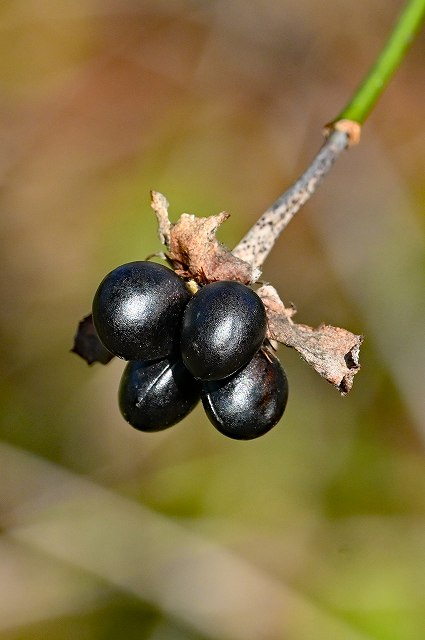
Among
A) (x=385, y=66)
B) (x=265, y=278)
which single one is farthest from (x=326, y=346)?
(x=265, y=278)

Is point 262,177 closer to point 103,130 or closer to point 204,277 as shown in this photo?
point 103,130

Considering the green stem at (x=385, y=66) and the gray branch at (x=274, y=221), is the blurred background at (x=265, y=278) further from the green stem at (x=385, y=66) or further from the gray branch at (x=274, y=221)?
the gray branch at (x=274, y=221)

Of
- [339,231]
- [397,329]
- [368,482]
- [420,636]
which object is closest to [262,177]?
[339,231]

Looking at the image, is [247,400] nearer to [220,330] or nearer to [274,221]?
[220,330]

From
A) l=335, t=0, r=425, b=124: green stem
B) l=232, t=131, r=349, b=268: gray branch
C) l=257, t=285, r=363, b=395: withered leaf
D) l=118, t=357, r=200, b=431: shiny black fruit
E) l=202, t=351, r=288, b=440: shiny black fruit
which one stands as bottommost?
l=118, t=357, r=200, b=431: shiny black fruit

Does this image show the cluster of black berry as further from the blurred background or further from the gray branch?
the blurred background

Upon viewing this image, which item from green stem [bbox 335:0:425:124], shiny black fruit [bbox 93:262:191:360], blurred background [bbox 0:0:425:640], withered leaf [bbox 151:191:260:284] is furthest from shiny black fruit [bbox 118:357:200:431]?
blurred background [bbox 0:0:425:640]
